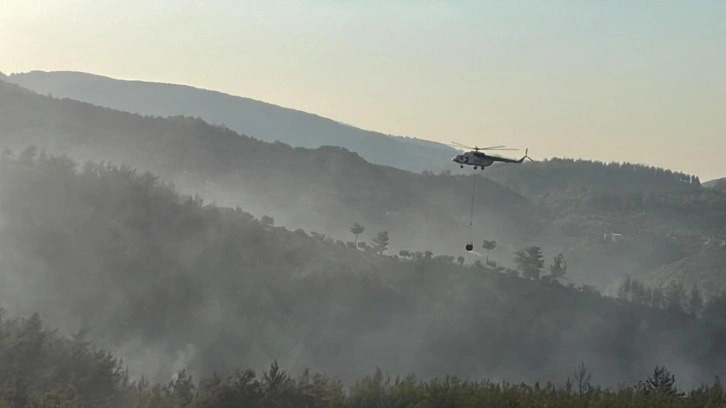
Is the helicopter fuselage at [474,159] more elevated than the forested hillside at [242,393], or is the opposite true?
the helicopter fuselage at [474,159]

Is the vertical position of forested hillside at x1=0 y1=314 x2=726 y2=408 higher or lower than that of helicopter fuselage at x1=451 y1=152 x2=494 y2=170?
lower

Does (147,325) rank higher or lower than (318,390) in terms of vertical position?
lower

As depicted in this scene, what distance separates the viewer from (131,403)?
82.8 meters

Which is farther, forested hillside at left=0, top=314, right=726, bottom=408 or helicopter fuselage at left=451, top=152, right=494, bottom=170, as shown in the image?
helicopter fuselage at left=451, top=152, right=494, bottom=170

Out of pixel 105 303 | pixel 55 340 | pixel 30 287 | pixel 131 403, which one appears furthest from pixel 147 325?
pixel 131 403

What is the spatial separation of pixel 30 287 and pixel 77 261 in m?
18.4

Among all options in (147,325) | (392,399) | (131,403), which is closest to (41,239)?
(147,325)

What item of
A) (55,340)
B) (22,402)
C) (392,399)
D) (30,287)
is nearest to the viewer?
(22,402)

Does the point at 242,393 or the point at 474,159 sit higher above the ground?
the point at 474,159

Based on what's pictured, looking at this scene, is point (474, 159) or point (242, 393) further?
point (474, 159)

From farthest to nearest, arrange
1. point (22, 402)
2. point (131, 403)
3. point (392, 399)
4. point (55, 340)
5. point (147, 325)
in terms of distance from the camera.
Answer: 1. point (147, 325)
2. point (55, 340)
3. point (131, 403)
4. point (392, 399)
5. point (22, 402)

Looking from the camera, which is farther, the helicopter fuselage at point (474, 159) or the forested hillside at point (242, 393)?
the helicopter fuselage at point (474, 159)

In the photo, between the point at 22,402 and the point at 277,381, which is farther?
the point at 277,381

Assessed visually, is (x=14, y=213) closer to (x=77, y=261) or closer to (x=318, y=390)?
(x=77, y=261)
